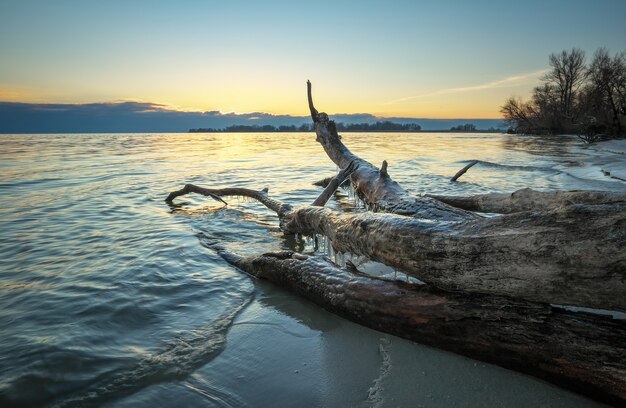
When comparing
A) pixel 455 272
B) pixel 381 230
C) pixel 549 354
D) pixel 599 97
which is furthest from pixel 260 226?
pixel 599 97

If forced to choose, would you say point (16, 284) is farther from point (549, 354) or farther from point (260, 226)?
point (549, 354)

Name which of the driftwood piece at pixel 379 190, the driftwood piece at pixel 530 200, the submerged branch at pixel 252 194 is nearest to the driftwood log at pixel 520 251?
the driftwood piece at pixel 379 190

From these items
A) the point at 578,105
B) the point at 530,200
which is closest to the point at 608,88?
the point at 578,105

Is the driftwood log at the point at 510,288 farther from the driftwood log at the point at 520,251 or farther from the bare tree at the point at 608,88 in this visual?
the bare tree at the point at 608,88

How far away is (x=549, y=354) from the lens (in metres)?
2.10

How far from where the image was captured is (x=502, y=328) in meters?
2.24

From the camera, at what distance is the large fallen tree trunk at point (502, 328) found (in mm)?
1962

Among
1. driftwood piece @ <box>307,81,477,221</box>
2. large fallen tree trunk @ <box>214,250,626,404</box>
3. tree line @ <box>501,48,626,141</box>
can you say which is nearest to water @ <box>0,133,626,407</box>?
large fallen tree trunk @ <box>214,250,626,404</box>

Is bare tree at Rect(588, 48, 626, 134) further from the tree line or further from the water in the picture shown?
the water

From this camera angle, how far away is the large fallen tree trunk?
1962mm

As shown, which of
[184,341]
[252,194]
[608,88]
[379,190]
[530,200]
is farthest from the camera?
[608,88]

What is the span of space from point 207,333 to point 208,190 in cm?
628

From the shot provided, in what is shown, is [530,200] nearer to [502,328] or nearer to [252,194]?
[502,328]

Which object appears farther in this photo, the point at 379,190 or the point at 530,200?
the point at 379,190
